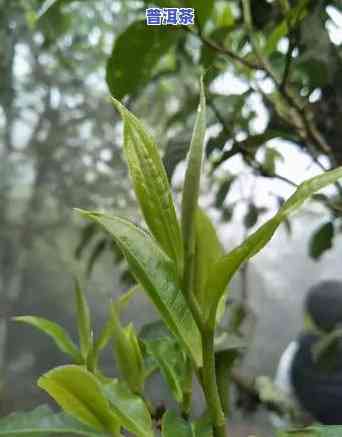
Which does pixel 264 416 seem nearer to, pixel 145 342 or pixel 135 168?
pixel 145 342

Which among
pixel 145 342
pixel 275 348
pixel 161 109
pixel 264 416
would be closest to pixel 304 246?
pixel 275 348

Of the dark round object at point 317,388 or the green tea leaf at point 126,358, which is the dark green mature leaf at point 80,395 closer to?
the green tea leaf at point 126,358

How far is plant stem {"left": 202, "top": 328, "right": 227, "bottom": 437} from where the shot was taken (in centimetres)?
25

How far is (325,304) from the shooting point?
126cm

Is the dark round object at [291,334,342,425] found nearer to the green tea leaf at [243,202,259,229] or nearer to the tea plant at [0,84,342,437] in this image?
the green tea leaf at [243,202,259,229]

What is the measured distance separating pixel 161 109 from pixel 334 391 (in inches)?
35.1

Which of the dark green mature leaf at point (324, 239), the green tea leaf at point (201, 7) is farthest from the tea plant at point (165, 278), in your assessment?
the dark green mature leaf at point (324, 239)

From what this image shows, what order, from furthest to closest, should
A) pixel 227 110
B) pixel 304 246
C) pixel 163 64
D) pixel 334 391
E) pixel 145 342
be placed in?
pixel 304 246 → pixel 163 64 → pixel 334 391 → pixel 227 110 → pixel 145 342

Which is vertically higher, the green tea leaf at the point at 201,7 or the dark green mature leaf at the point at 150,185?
the green tea leaf at the point at 201,7

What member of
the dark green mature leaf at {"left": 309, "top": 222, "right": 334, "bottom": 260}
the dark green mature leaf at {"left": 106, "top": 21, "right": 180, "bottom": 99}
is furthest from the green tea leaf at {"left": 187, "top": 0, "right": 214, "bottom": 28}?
the dark green mature leaf at {"left": 309, "top": 222, "right": 334, "bottom": 260}

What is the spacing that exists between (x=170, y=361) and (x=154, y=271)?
0.39 ft

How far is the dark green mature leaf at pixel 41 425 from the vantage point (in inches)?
11.7

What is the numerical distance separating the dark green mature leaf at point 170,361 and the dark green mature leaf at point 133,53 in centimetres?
23

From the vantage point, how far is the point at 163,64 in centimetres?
133
